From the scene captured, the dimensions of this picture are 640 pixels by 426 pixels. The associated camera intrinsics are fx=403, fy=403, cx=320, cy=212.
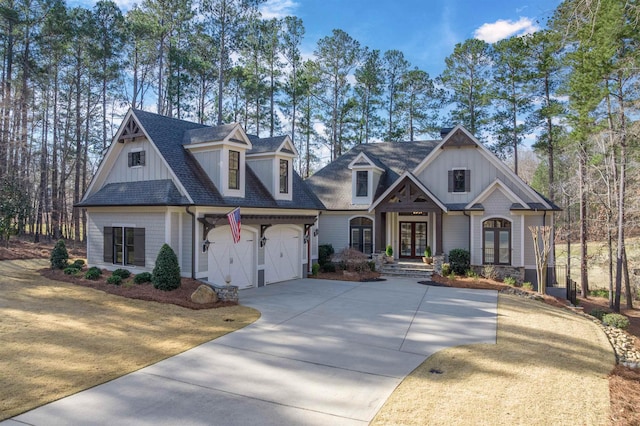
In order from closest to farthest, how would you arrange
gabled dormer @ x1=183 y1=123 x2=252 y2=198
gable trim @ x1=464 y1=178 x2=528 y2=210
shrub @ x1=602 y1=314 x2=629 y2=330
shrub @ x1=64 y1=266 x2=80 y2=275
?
shrub @ x1=602 y1=314 x2=629 y2=330, gabled dormer @ x1=183 y1=123 x2=252 y2=198, shrub @ x1=64 y1=266 x2=80 y2=275, gable trim @ x1=464 y1=178 x2=528 y2=210

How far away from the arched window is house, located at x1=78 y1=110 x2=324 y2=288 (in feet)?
19.2

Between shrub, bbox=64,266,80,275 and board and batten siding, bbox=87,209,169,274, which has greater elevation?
board and batten siding, bbox=87,209,169,274

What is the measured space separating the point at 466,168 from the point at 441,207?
8.89 ft

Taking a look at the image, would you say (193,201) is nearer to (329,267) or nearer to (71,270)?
(71,270)

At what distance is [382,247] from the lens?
2200 centimetres

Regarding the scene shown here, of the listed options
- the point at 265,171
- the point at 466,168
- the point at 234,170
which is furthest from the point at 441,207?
the point at 234,170

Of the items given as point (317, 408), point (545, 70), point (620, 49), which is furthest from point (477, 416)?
point (545, 70)

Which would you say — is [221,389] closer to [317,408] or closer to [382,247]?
[317,408]

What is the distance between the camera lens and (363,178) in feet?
76.7

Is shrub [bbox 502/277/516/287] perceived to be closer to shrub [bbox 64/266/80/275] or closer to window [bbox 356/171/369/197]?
window [bbox 356/171/369/197]

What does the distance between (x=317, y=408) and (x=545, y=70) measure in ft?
88.6

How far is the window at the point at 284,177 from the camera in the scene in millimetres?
18219

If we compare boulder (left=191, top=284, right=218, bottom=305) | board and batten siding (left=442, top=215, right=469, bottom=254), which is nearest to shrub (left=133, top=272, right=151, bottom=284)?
boulder (left=191, top=284, right=218, bottom=305)

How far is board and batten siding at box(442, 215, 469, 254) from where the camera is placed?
822 inches
